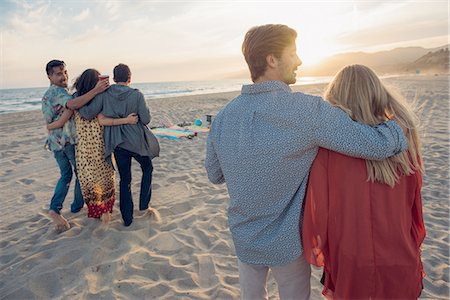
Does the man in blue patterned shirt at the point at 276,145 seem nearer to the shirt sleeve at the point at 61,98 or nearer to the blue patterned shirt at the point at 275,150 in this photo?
the blue patterned shirt at the point at 275,150

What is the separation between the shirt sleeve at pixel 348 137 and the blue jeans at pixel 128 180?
2.61 metres

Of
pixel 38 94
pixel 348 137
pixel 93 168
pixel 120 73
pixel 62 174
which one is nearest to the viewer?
pixel 348 137

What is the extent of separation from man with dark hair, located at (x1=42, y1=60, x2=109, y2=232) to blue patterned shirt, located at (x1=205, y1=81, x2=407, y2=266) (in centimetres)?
227

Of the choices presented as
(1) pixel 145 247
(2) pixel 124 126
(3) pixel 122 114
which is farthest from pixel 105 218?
(3) pixel 122 114

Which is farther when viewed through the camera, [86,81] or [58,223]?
[58,223]

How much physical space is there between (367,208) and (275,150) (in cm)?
47

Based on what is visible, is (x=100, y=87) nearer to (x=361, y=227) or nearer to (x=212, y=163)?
(x=212, y=163)

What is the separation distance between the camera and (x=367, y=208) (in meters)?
1.37

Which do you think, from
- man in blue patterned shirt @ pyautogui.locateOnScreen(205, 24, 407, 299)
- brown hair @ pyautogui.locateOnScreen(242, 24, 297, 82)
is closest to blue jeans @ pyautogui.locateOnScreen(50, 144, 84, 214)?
man in blue patterned shirt @ pyautogui.locateOnScreen(205, 24, 407, 299)

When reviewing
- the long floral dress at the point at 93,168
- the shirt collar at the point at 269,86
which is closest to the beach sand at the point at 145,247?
the long floral dress at the point at 93,168

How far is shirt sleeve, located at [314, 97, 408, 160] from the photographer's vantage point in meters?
1.27

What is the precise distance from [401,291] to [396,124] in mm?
740

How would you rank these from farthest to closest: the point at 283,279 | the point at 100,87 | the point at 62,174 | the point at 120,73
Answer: the point at 62,174, the point at 120,73, the point at 100,87, the point at 283,279

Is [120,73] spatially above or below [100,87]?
above
